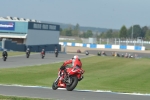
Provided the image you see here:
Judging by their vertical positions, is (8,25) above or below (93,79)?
above

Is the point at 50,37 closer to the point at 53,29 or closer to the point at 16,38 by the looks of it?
the point at 53,29

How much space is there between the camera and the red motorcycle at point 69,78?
16.4 m

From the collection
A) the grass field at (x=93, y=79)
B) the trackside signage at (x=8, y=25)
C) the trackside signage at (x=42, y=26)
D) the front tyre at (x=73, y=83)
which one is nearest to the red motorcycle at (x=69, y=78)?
the front tyre at (x=73, y=83)

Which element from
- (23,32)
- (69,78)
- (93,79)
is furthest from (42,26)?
(69,78)

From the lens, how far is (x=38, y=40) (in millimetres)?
84500

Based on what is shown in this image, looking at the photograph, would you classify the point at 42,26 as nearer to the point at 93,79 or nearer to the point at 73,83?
the point at 93,79

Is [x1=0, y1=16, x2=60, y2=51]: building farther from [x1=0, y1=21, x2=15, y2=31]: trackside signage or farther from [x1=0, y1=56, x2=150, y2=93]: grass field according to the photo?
[x1=0, y1=56, x2=150, y2=93]: grass field

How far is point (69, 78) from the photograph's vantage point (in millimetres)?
16625

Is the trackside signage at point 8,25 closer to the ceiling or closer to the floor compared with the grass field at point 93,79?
Answer: closer to the ceiling

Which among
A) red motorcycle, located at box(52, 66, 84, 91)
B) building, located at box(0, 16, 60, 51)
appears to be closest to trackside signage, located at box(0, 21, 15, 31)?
building, located at box(0, 16, 60, 51)

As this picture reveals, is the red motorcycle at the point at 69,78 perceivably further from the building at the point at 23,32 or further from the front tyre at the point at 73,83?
the building at the point at 23,32

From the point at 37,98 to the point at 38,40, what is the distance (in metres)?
71.6

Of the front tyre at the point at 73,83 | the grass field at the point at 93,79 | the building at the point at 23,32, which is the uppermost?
the building at the point at 23,32

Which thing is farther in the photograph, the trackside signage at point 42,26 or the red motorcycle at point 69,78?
the trackside signage at point 42,26
